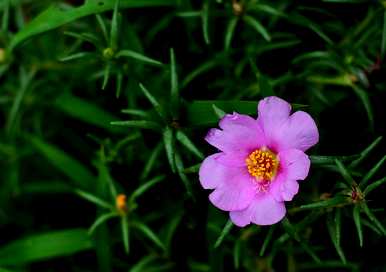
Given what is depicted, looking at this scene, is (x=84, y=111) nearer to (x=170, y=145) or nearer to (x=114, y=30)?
(x=114, y=30)

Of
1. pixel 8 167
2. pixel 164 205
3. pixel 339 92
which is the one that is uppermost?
pixel 339 92

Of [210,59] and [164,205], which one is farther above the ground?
[210,59]

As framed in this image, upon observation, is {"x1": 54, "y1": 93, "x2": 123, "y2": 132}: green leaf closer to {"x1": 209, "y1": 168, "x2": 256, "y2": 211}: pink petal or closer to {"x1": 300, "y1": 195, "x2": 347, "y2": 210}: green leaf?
{"x1": 209, "y1": 168, "x2": 256, "y2": 211}: pink petal

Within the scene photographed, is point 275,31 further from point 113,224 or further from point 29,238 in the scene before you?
point 29,238

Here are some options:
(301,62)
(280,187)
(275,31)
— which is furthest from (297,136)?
(275,31)

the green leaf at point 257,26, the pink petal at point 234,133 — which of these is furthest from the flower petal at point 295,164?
the green leaf at point 257,26

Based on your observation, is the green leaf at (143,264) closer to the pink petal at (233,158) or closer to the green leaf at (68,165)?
the green leaf at (68,165)

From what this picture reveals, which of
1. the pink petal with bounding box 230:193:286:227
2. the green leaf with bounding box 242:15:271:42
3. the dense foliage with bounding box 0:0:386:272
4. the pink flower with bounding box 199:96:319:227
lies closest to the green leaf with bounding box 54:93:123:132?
the dense foliage with bounding box 0:0:386:272

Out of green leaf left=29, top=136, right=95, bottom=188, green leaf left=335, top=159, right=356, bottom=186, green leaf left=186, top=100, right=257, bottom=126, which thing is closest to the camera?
green leaf left=335, top=159, right=356, bottom=186
